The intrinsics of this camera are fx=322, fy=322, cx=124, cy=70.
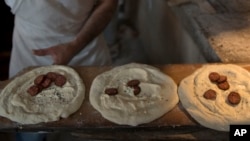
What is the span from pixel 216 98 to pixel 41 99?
1.99 feet

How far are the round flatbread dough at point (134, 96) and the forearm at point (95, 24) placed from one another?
25 centimetres

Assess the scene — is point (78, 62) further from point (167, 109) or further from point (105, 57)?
point (167, 109)

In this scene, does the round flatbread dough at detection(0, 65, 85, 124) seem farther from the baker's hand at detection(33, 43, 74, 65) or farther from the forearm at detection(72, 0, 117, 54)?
the forearm at detection(72, 0, 117, 54)

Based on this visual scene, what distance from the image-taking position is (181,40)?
80.3 inches

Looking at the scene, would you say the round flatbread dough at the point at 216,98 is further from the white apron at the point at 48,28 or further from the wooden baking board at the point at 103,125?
the white apron at the point at 48,28

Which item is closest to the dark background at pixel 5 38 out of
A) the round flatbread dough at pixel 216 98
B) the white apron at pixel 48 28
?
the white apron at pixel 48 28

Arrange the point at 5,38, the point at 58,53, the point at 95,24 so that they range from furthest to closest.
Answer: the point at 5,38, the point at 95,24, the point at 58,53

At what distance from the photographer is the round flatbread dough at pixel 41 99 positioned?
1.07 metres

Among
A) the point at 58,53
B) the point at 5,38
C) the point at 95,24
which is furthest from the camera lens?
the point at 5,38

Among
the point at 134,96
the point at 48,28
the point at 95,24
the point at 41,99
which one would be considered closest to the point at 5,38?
the point at 48,28

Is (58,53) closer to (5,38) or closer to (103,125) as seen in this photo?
(103,125)

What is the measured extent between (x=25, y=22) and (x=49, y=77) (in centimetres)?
43

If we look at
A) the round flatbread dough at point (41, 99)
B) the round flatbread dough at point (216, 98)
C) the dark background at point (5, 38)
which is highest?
the round flatbread dough at point (216, 98)

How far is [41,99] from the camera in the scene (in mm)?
1138
